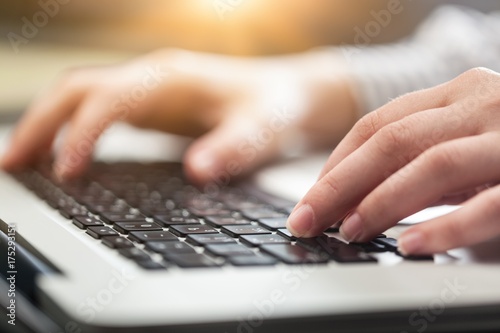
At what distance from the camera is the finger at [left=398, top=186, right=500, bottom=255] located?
44 cm

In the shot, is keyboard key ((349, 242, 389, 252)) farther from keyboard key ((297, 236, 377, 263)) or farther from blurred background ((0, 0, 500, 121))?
blurred background ((0, 0, 500, 121))

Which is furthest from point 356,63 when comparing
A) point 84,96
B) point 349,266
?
point 349,266

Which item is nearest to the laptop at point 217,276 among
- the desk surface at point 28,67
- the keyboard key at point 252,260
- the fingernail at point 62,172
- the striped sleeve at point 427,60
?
the keyboard key at point 252,260

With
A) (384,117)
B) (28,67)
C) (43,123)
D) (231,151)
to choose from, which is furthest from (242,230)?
(28,67)

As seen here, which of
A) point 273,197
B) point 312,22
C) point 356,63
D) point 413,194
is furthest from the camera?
point 312,22

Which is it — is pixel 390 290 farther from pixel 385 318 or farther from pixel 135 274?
pixel 135 274

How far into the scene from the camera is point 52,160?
907mm

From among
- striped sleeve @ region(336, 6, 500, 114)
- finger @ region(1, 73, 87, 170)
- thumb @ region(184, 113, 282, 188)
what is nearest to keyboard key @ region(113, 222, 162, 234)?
thumb @ region(184, 113, 282, 188)

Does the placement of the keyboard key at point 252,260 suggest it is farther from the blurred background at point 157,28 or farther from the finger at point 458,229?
the blurred background at point 157,28

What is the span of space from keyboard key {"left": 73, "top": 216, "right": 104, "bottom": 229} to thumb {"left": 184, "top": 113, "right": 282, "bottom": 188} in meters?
0.25

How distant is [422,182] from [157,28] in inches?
45.9

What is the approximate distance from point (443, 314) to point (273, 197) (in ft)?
1.14

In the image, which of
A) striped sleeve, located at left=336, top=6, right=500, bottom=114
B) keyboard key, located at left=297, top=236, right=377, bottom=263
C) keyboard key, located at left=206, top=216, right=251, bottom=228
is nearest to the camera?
keyboard key, located at left=297, top=236, right=377, bottom=263

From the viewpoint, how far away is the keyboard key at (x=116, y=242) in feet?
1.39
